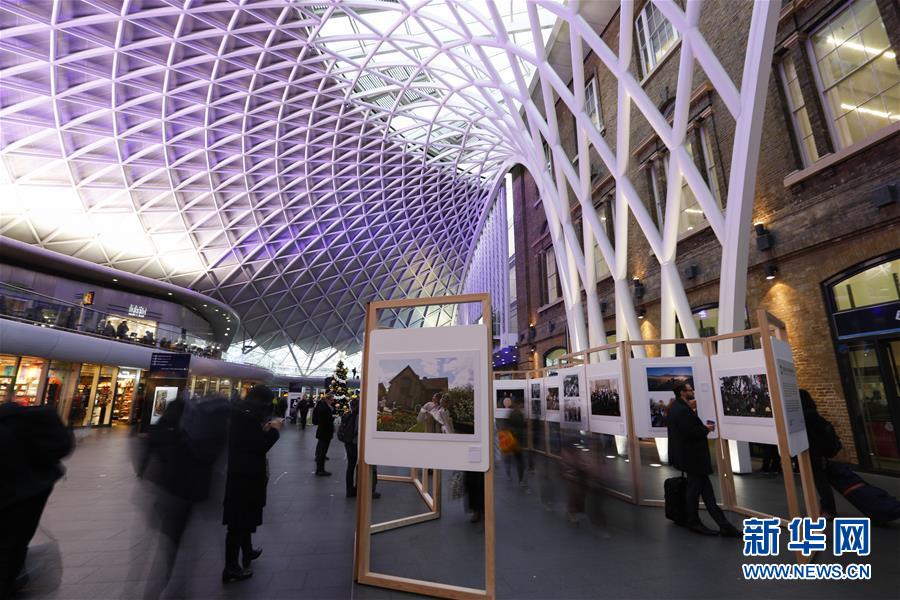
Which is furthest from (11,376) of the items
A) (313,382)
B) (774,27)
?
(313,382)

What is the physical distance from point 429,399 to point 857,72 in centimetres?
1169

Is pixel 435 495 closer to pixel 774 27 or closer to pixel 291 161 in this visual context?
pixel 774 27

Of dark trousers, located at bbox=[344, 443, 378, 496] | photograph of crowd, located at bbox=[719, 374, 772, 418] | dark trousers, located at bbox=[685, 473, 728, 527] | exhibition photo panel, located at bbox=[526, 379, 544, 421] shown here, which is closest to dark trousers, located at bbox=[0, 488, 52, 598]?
dark trousers, located at bbox=[344, 443, 378, 496]

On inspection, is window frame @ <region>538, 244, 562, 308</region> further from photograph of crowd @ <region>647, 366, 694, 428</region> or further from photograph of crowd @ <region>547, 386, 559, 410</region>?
photograph of crowd @ <region>647, 366, 694, 428</region>

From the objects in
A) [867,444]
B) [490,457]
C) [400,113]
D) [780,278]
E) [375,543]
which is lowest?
[375,543]

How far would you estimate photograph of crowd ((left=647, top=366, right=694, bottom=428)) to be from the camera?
7.12 m

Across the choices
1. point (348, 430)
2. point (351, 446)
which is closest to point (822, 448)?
point (351, 446)

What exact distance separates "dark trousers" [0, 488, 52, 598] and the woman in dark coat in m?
1.42

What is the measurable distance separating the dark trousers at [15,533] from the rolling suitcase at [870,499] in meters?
8.40

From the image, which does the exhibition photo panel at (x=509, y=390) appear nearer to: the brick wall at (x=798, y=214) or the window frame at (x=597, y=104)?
the brick wall at (x=798, y=214)

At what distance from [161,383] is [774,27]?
21.9 m

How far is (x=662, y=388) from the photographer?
7.14 meters

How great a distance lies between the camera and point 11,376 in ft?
50.6

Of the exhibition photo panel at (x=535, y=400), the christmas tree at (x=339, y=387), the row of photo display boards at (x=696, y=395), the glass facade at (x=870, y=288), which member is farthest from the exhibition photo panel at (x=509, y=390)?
the christmas tree at (x=339, y=387)
